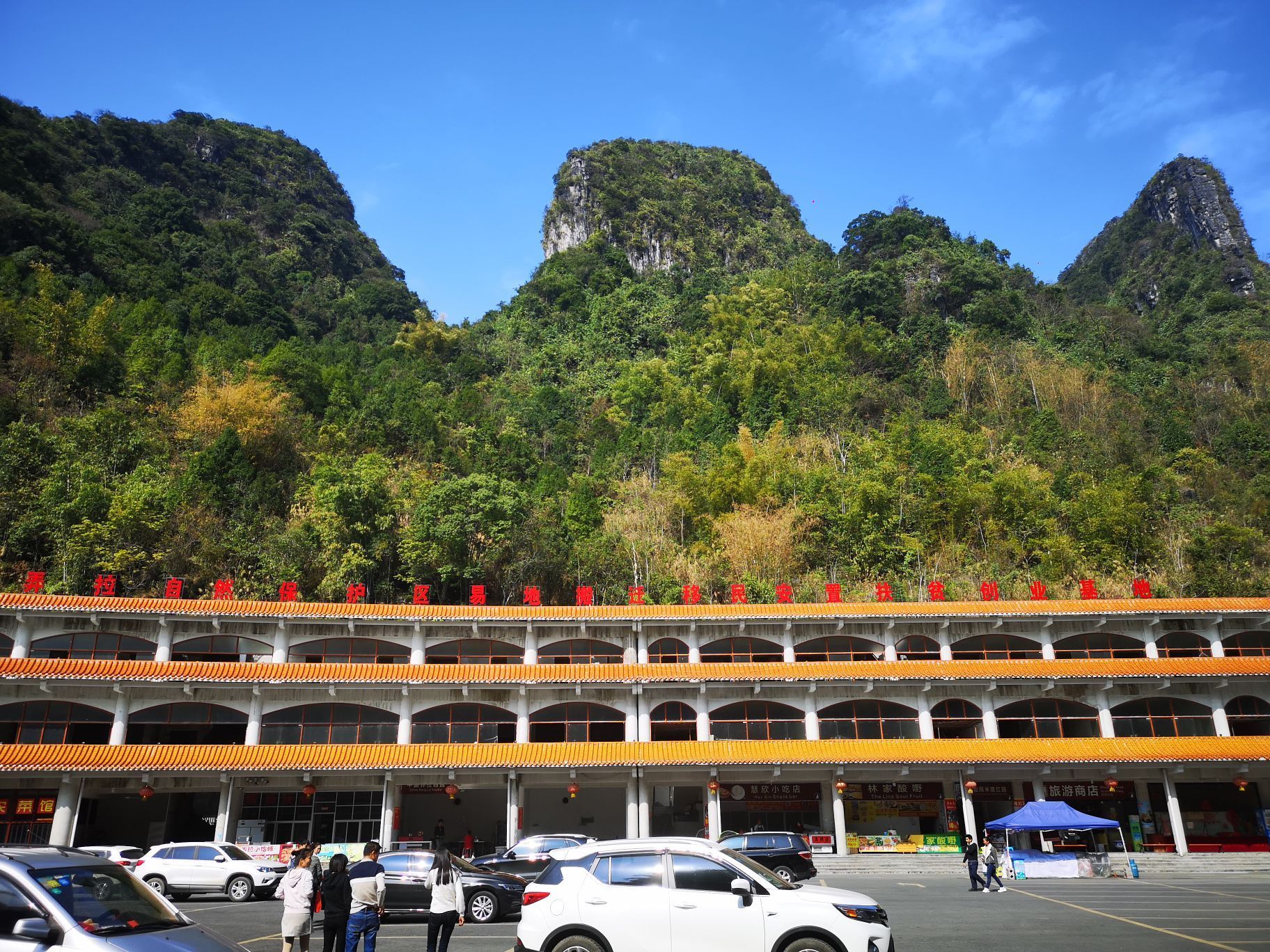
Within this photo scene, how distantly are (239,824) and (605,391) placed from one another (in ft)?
135

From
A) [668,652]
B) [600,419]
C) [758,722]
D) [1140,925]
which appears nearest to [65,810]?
[668,652]

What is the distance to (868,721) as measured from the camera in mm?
28766

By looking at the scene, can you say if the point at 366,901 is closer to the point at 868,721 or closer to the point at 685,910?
the point at 685,910

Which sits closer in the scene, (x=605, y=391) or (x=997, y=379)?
(x=997, y=379)

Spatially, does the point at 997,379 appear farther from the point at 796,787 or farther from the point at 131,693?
the point at 131,693

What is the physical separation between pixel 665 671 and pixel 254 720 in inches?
498

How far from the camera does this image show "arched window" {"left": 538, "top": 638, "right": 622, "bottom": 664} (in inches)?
1203

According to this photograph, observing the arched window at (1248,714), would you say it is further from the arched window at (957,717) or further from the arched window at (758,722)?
the arched window at (758,722)

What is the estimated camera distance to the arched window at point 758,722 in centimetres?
2855

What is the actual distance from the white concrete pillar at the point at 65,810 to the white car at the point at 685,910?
22.3 m

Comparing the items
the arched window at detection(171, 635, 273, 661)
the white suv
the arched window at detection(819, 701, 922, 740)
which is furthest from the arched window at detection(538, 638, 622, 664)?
the white suv

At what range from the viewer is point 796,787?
2838 cm

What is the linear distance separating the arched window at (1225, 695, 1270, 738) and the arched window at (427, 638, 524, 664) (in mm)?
23464

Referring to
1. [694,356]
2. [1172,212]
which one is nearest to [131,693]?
[694,356]
